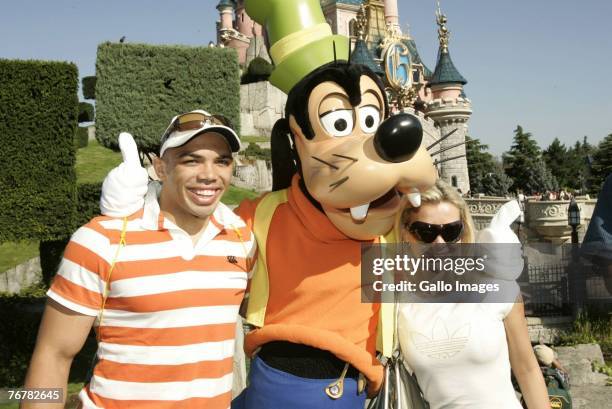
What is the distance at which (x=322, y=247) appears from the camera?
2809mm

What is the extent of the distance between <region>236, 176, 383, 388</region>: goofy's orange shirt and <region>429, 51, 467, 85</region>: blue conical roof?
105ft

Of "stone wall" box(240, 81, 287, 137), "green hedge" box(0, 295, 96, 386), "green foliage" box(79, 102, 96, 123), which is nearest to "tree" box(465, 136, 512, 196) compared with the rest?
"stone wall" box(240, 81, 287, 137)

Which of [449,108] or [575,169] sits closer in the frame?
[449,108]

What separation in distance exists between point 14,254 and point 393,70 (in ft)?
100

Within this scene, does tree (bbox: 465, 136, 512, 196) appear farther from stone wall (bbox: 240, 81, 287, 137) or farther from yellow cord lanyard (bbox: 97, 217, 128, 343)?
yellow cord lanyard (bbox: 97, 217, 128, 343)

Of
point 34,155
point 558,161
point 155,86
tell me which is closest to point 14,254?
point 34,155

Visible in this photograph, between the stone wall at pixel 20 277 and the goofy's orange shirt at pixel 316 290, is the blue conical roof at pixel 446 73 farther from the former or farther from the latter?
the goofy's orange shirt at pixel 316 290

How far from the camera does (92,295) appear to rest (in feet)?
7.59

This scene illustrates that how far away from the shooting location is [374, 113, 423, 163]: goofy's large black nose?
2.30 metres

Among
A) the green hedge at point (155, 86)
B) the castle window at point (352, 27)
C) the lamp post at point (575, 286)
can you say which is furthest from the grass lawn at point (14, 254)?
the castle window at point (352, 27)

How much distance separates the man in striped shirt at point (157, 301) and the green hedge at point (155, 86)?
453 centimetres

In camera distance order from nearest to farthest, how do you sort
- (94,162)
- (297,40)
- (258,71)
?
(297,40) → (94,162) → (258,71)

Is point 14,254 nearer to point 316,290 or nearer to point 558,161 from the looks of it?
point 316,290

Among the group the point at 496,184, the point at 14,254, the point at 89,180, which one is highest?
the point at 496,184
